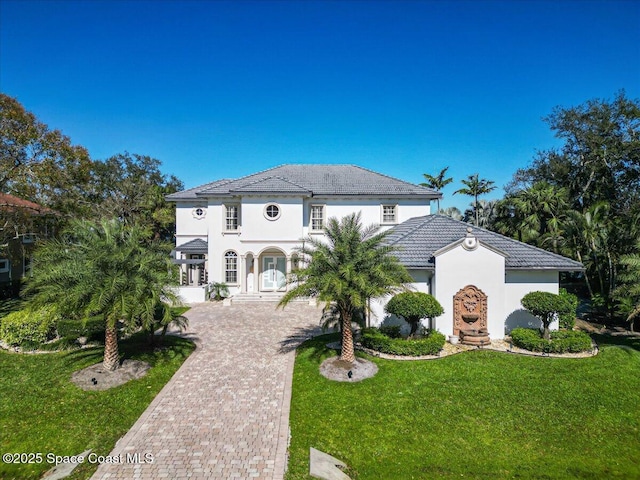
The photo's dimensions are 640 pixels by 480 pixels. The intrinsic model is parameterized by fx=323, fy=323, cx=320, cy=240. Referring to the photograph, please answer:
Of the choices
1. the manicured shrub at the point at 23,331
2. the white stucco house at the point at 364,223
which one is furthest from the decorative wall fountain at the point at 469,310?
the manicured shrub at the point at 23,331

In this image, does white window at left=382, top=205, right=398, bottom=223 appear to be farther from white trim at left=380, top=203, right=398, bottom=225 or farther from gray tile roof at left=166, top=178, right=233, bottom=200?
gray tile roof at left=166, top=178, right=233, bottom=200

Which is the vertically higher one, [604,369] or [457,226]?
[457,226]

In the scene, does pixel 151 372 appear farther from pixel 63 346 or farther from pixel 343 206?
pixel 343 206

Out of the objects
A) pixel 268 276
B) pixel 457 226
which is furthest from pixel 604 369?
pixel 268 276

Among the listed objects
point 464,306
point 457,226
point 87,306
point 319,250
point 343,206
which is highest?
point 343,206

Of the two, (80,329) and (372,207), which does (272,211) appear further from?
(80,329)

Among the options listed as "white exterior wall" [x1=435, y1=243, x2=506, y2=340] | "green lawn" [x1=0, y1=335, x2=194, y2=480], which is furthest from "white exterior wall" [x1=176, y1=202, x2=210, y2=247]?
"white exterior wall" [x1=435, y1=243, x2=506, y2=340]

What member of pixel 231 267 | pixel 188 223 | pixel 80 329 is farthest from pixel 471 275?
pixel 188 223
